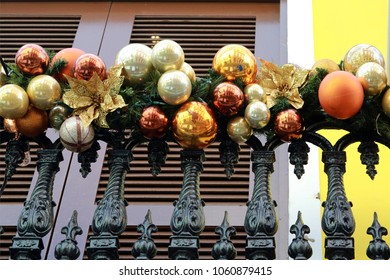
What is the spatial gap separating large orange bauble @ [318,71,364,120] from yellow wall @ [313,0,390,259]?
0.93 m

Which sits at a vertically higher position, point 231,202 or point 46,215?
point 231,202

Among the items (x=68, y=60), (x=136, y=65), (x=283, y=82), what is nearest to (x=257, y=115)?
(x=283, y=82)

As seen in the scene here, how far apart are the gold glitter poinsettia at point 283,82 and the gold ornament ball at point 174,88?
0.27m

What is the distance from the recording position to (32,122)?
10.0 feet

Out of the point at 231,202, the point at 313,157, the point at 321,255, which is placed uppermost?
the point at 313,157

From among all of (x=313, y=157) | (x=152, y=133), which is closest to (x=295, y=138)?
(x=152, y=133)

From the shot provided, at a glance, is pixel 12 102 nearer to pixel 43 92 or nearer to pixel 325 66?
pixel 43 92

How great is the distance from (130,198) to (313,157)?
759 mm

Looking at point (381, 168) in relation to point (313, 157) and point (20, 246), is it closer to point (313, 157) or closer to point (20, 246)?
point (313, 157)

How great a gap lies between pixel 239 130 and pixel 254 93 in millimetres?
139

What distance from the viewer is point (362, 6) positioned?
4.58 meters

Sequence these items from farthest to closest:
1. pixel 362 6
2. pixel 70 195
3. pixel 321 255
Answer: pixel 362 6, pixel 70 195, pixel 321 255

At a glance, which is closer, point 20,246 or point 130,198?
point 20,246

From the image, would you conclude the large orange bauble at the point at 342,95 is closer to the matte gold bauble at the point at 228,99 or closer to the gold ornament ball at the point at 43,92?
the matte gold bauble at the point at 228,99
